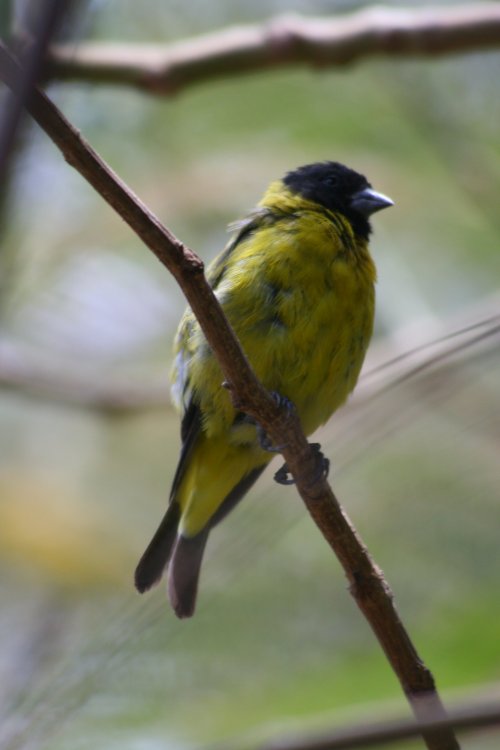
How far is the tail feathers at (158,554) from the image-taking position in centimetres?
285

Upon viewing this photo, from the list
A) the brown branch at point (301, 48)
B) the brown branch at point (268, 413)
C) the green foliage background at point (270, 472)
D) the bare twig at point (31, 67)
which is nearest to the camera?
the bare twig at point (31, 67)

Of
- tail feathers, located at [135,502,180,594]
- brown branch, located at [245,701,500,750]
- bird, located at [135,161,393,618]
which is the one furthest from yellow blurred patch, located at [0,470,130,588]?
brown branch, located at [245,701,500,750]

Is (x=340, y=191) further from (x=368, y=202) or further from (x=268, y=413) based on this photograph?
(x=268, y=413)

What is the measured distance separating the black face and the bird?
12 cm

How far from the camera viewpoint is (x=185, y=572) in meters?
3.07

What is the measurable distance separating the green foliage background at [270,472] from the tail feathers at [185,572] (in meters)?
0.10

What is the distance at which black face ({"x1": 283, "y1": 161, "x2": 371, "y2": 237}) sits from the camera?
3576mm

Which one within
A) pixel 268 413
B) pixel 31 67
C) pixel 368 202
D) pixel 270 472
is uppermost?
pixel 368 202

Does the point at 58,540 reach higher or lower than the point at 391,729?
higher

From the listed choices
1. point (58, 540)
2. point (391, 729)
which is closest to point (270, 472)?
point (58, 540)

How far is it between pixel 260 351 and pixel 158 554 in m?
0.61

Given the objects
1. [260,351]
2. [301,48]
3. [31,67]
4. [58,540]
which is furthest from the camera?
[58,540]

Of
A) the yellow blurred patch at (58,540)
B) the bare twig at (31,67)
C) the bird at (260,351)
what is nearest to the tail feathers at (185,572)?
the bird at (260,351)

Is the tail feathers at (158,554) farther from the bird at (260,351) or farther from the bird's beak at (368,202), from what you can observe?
the bird's beak at (368,202)
